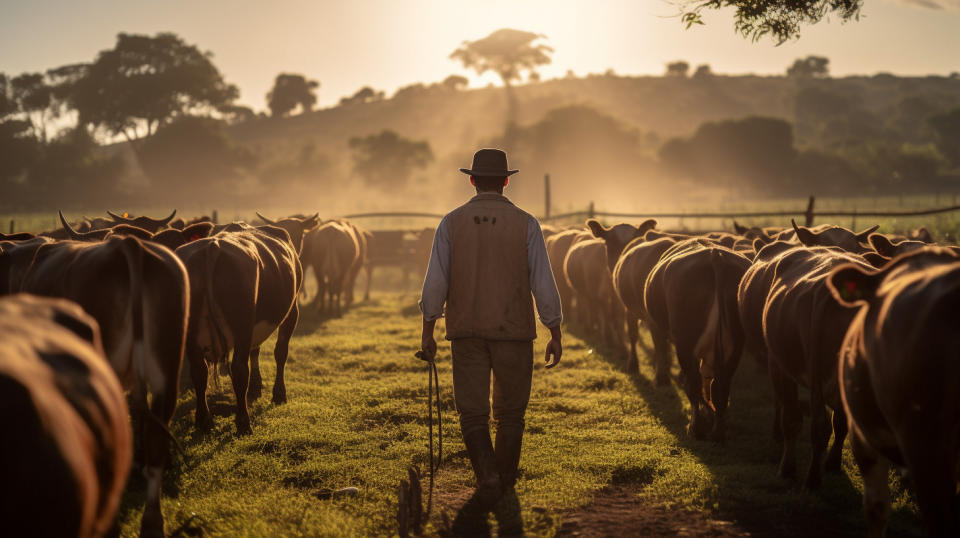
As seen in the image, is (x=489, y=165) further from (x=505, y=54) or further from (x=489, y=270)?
(x=505, y=54)

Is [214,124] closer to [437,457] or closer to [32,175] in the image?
[32,175]

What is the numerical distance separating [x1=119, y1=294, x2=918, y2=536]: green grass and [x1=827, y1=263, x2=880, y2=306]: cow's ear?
199 centimetres

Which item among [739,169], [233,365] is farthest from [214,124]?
[233,365]

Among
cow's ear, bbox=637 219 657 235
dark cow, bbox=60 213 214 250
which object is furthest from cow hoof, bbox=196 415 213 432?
cow's ear, bbox=637 219 657 235

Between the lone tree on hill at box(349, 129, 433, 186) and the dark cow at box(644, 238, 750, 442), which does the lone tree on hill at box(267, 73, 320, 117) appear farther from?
the dark cow at box(644, 238, 750, 442)

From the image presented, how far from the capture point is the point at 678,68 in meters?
130

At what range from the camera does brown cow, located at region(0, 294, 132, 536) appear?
90.2 inches

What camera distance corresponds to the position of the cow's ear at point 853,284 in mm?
3742

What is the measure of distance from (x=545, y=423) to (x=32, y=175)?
53.2m

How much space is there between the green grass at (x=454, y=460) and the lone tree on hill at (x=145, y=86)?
60.1m

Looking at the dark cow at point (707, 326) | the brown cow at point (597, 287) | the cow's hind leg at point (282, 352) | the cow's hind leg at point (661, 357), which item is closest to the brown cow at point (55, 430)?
the dark cow at point (707, 326)

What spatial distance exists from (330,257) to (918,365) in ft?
48.2

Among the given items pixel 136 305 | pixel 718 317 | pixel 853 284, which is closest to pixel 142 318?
pixel 136 305

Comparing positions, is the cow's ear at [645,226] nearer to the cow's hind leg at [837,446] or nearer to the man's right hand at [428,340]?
the cow's hind leg at [837,446]
